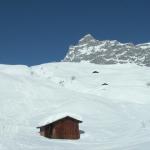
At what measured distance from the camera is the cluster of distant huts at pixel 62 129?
1676 inches

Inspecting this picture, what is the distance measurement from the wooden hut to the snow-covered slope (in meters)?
0.85

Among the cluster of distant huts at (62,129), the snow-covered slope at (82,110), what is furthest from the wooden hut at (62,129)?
the snow-covered slope at (82,110)

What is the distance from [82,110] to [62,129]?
13.4 meters

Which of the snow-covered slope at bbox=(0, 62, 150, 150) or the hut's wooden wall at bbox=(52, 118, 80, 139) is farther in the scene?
the hut's wooden wall at bbox=(52, 118, 80, 139)

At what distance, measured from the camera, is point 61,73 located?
10225cm

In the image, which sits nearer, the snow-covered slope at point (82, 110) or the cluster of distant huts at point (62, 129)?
the snow-covered slope at point (82, 110)

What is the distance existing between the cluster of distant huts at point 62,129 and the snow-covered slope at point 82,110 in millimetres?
847

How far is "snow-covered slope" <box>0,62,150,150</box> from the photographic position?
118 ft

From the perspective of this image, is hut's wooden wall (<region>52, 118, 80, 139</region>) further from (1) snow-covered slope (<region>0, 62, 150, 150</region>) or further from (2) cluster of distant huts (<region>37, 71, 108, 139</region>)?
(1) snow-covered slope (<region>0, 62, 150, 150</region>)

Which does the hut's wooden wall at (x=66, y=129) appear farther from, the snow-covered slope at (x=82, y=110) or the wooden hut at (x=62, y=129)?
the snow-covered slope at (x=82, y=110)

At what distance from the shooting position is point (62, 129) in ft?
141

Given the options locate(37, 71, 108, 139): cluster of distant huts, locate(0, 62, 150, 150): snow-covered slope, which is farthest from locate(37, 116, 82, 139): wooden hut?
locate(0, 62, 150, 150): snow-covered slope

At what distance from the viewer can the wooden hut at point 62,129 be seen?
42.6 meters

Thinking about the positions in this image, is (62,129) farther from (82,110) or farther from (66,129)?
(82,110)
